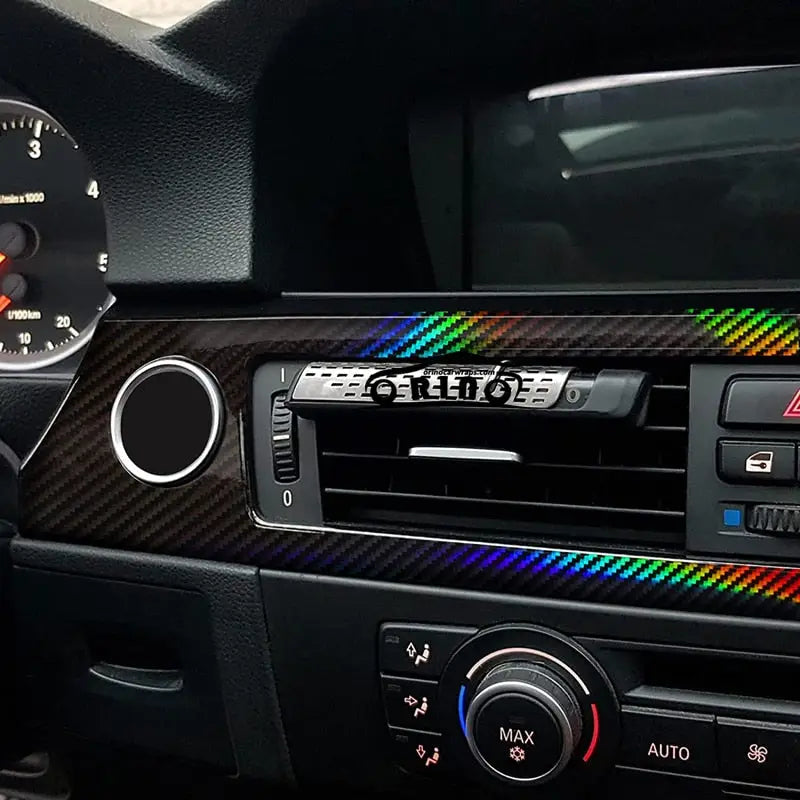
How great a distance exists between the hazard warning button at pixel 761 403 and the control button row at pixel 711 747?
20 centimetres

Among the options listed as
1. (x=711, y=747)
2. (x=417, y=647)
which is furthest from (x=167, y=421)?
(x=711, y=747)

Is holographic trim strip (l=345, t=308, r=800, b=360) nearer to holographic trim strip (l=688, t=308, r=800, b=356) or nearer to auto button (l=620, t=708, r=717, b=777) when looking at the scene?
holographic trim strip (l=688, t=308, r=800, b=356)

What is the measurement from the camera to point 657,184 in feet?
3.24

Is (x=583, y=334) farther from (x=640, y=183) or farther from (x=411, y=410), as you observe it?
(x=640, y=183)

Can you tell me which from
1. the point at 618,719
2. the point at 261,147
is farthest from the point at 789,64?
the point at 618,719

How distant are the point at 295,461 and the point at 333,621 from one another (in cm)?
13

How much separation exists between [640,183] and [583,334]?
0.31m

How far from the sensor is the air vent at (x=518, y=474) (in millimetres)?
726

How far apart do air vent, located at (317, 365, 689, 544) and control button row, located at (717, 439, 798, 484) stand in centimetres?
3

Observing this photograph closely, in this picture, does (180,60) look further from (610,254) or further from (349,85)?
(610,254)

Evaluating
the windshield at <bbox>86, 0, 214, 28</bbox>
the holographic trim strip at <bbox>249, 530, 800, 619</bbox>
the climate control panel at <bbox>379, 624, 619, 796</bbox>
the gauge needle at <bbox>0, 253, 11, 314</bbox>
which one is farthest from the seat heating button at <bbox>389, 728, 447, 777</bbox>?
the windshield at <bbox>86, 0, 214, 28</bbox>

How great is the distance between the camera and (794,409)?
2.23 ft

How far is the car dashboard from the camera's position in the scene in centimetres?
72

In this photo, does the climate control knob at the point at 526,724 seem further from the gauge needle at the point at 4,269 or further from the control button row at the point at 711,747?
the gauge needle at the point at 4,269
